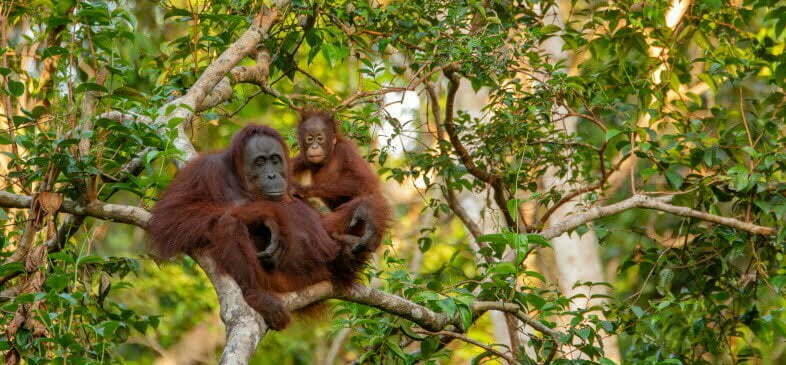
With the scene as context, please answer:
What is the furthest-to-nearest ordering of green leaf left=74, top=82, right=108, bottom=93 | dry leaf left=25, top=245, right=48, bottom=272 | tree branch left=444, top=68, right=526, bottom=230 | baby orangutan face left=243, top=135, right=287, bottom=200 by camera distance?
1. tree branch left=444, top=68, right=526, bottom=230
2. baby orangutan face left=243, top=135, right=287, bottom=200
3. dry leaf left=25, top=245, right=48, bottom=272
4. green leaf left=74, top=82, right=108, bottom=93

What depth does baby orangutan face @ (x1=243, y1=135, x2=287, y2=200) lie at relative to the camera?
4.74 meters

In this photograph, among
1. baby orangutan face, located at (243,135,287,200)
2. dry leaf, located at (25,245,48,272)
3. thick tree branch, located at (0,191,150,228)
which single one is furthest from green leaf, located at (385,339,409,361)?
dry leaf, located at (25,245,48,272)

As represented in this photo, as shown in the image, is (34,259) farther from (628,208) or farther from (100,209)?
(628,208)

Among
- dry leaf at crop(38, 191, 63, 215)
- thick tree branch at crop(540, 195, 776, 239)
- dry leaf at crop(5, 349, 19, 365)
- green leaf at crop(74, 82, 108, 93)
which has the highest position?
thick tree branch at crop(540, 195, 776, 239)

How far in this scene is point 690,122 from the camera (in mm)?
5941

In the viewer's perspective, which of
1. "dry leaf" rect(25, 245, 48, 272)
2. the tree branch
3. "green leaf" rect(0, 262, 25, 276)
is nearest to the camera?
"green leaf" rect(0, 262, 25, 276)

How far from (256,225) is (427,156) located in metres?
1.67

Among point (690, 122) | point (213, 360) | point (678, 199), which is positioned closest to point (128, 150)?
point (678, 199)

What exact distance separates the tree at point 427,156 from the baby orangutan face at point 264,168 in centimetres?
34

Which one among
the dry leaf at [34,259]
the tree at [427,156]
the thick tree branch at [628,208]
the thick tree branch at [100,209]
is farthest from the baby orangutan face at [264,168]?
the thick tree branch at [628,208]

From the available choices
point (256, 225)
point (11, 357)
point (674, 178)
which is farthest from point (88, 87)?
point (674, 178)

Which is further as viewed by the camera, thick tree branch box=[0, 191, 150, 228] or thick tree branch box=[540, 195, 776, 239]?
thick tree branch box=[540, 195, 776, 239]

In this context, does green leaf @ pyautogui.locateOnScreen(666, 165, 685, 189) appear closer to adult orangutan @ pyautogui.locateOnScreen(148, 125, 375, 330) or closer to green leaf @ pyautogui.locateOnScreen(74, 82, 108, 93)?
adult orangutan @ pyautogui.locateOnScreen(148, 125, 375, 330)

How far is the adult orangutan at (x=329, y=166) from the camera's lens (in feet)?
18.1
